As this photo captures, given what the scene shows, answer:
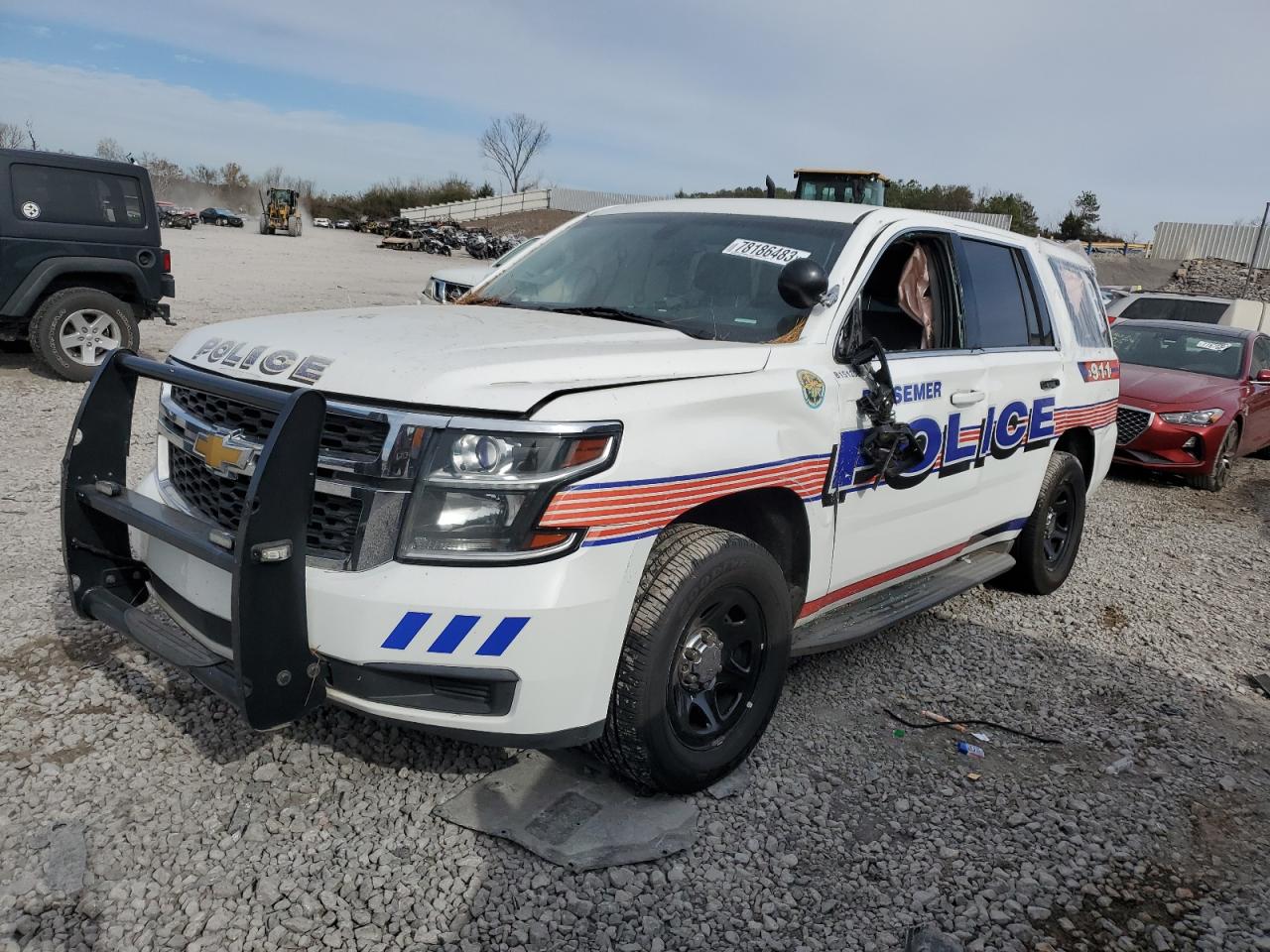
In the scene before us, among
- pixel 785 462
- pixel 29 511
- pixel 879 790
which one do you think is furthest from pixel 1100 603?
pixel 29 511

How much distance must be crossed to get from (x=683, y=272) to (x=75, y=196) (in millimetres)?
8021

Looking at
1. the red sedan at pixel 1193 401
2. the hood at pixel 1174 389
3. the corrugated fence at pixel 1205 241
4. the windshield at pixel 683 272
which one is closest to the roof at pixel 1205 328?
the red sedan at pixel 1193 401

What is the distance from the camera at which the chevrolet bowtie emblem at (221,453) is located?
8.63ft

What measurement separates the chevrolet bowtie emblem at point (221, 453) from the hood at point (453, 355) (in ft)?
0.65

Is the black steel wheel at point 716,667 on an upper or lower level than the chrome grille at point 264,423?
lower

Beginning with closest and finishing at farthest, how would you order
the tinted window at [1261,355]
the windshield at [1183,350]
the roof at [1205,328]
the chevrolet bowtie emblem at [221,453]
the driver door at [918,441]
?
1. the chevrolet bowtie emblem at [221,453]
2. the driver door at [918,441]
3. the windshield at [1183,350]
4. the tinted window at [1261,355]
5. the roof at [1205,328]

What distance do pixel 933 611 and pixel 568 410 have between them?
329 cm

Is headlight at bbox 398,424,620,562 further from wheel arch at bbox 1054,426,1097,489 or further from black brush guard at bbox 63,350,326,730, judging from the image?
wheel arch at bbox 1054,426,1097,489

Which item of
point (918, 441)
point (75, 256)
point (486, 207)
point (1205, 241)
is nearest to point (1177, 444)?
point (918, 441)

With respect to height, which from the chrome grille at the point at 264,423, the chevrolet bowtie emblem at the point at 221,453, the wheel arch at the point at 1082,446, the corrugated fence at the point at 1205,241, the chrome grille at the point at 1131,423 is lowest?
the chrome grille at the point at 1131,423

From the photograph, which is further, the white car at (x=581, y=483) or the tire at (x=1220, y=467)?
the tire at (x=1220, y=467)

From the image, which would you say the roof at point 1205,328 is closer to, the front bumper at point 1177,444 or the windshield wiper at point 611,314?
the front bumper at point 1177,444

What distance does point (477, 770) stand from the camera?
3.18 metres

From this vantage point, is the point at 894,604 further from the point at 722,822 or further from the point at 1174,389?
the point at 1174,389
